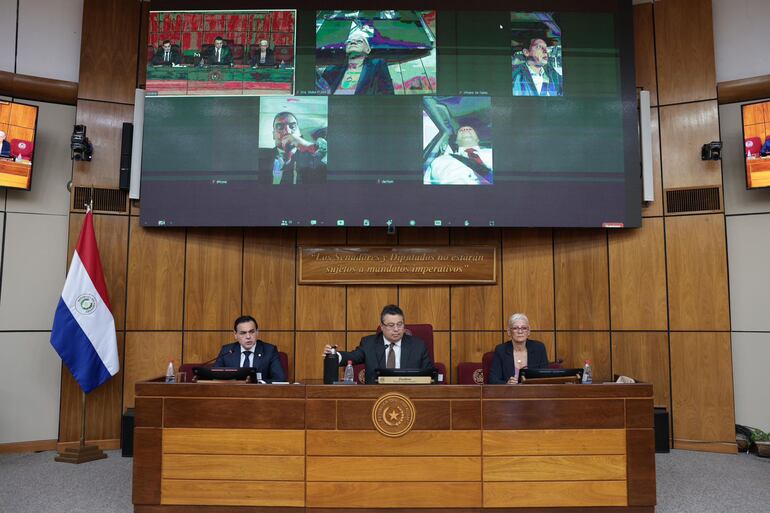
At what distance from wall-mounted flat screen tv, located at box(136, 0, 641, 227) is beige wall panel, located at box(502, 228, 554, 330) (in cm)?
47

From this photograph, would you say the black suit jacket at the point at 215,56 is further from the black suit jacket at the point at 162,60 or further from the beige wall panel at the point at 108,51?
the beige wall panel at the point at 108,51

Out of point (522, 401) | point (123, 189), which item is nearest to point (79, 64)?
point (123, 189)

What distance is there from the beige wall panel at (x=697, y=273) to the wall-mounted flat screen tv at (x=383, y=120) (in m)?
0.64

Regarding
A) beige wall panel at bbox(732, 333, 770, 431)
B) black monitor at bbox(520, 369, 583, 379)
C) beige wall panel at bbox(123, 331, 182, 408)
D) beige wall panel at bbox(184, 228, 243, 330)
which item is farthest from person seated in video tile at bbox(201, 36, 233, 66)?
beige wall panel at bbox(732, 333, 770, 431)

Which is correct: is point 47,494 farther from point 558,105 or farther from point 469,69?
point 558,105

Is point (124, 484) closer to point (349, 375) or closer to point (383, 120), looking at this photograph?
point (349, 375)

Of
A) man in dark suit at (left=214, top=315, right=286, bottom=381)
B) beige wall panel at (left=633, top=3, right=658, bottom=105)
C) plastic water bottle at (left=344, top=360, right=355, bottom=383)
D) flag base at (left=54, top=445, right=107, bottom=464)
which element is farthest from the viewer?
beige wall panel at (left=633, top=3, right=658, bottom=105)

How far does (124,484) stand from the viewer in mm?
4547

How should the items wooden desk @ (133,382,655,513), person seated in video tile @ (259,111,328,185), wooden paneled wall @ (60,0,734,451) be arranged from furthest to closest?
wooden paneled wall @ (60,0,734,451), person seated in video tile @ (259,111,328,185), wooden desk @ (133,382,655,513)

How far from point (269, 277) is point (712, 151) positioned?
4.43 m

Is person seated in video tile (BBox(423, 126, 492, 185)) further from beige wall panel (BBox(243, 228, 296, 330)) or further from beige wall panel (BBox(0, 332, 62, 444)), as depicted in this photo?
beige wall panel (BBox(0, 332, 62, 444))

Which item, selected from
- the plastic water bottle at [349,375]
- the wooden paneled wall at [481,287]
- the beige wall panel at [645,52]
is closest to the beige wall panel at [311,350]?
the wooden paneled wall at [481,287]

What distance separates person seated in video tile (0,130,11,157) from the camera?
5.64 metres

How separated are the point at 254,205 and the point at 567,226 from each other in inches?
115
